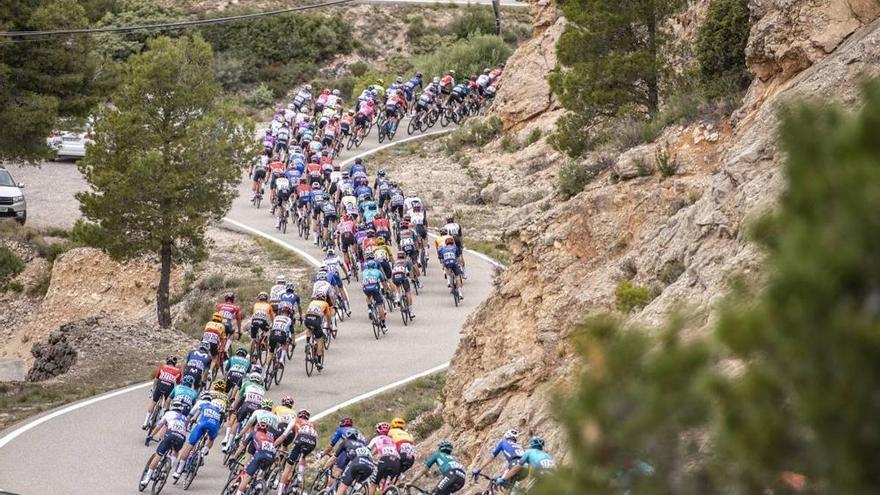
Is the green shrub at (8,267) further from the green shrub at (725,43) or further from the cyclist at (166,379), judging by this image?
the green shrub at (725,43)

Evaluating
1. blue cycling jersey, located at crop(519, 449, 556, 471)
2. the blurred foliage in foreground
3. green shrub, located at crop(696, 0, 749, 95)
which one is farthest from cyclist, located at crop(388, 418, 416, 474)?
the blurred foliage in foreground

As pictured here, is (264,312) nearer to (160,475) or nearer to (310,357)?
(310,357)

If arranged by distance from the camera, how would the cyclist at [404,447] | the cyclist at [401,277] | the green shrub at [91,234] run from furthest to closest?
the green shrub at [91,234]
the cyclist at [401,277]
the cyclist at [404,447]

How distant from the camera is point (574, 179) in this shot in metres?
22.8

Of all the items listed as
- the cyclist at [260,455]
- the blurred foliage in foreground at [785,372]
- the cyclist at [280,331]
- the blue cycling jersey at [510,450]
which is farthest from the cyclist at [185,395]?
the blurred foliage in foreground at [785,372]

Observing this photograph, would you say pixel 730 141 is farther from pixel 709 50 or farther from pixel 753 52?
pixel 709 50

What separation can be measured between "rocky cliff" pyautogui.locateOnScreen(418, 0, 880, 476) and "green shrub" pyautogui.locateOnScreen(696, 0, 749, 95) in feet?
5.41

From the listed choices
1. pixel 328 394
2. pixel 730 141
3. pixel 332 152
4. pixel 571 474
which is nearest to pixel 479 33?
pixel 332 152

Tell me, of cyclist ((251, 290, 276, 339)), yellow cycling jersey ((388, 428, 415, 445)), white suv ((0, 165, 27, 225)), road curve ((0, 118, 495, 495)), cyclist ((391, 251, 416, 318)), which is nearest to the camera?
yellow cycling jersey ((388, 428, 415, 445))

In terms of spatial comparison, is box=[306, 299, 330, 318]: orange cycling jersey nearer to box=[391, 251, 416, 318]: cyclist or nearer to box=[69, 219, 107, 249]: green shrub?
box=[391, 251, 416, 318]: cyclist

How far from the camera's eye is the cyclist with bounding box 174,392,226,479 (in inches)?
763

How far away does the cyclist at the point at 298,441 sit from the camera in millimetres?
18938

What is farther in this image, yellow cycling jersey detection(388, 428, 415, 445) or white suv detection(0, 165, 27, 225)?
white suv detection(0, 165, 27, 225)

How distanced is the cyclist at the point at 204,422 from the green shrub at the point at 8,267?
17.6m
